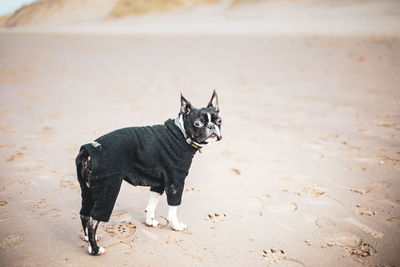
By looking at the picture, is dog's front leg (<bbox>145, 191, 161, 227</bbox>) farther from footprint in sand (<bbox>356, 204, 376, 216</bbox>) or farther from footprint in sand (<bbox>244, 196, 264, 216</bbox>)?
footprint in sand (<bbox>356, 204, 376, 216</bbox>)

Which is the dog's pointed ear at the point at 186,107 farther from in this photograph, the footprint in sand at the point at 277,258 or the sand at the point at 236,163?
the footprint in sand at the point at 277,258

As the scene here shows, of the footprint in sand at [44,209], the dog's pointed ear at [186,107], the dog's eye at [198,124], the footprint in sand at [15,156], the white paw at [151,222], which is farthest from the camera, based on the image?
the footprint in sand at [15,156]

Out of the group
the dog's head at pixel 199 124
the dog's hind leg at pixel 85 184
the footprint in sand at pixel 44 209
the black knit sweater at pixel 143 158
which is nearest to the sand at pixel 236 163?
the footprint in sand at pixel 44 209

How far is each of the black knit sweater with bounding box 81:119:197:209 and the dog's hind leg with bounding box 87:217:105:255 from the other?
1.04 feet

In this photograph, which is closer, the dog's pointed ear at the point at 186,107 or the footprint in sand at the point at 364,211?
the dog's pointed ear at the point at 186,107

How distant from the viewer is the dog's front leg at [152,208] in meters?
3.18

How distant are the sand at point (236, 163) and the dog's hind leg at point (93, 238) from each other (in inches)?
3.7

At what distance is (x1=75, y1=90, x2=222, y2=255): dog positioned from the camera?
2.58 meters

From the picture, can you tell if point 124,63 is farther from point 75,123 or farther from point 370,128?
point 370,128

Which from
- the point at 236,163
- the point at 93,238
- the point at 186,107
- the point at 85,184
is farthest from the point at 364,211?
the point at 85,184

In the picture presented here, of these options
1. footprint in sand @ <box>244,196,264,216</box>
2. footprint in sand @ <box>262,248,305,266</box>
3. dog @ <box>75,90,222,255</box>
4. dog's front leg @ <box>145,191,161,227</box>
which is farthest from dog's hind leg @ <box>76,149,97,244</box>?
footprint in sand @ <box>244,196,264,216</box>

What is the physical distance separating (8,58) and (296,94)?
41.3 ft

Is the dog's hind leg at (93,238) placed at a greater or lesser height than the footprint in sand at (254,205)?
greater

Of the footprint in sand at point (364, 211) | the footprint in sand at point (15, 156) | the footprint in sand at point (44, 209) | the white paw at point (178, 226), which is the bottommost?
the footprint in sand at point (364, 211)
